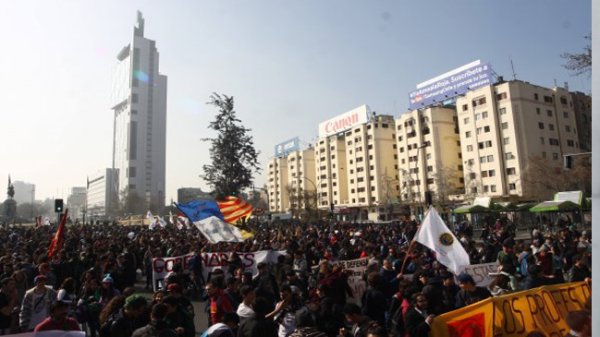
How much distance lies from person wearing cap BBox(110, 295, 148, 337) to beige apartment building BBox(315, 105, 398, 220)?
270 feet

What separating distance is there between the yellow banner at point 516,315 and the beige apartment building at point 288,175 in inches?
4120

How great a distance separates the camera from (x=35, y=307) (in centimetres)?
692

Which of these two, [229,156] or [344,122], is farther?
[344,122]

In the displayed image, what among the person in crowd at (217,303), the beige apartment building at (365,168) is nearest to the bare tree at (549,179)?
the beige apartment building at (365,168)

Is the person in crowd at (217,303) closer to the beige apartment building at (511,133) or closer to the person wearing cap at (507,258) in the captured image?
the person wearing cap at (507,258)

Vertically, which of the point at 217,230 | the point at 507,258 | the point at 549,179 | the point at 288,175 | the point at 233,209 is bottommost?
the point at 507,258

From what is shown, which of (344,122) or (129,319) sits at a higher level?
(344,122)

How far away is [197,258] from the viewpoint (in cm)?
1281

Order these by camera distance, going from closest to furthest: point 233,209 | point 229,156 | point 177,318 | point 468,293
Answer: point 177,318 → point 468,293 → point 233,209 → point 229,156

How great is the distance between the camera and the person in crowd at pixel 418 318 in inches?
204

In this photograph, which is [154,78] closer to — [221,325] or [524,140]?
[524,140]

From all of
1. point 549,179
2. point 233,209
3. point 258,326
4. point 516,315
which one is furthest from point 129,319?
point 549,179

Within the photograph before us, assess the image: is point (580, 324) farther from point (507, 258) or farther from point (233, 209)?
point (233, 209)

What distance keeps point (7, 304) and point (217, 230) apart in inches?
321
